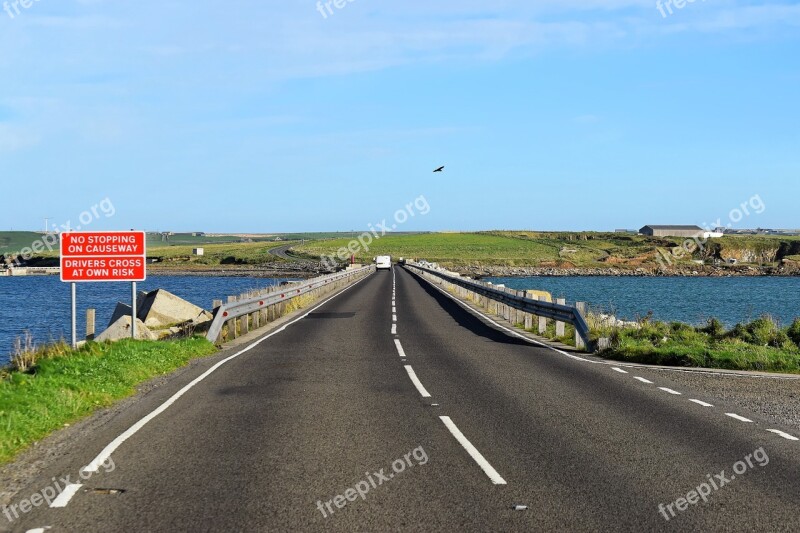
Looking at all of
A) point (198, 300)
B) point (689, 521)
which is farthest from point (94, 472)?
point (198, 300)

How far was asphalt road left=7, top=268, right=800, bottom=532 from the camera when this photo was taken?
241 inches

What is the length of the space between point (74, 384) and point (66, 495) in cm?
503

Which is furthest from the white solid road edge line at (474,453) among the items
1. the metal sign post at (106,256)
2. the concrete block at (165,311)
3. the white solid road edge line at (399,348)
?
the concrete block at (165,311)

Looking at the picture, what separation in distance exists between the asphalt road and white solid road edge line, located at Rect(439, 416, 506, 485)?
3 cm

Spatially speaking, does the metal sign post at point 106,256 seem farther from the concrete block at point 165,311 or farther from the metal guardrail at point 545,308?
the concrete block at point 165,311

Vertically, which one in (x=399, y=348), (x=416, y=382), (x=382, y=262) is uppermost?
(x=416, y=382)

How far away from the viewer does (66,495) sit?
21.9 ft

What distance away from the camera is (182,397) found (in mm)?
11570

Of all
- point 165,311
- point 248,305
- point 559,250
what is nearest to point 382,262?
point 559,250

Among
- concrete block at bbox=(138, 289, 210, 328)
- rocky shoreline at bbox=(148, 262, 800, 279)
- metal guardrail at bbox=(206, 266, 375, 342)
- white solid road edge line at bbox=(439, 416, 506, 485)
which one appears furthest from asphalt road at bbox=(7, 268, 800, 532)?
rocky shoreline at bbox=(148, 262, 800, 279)

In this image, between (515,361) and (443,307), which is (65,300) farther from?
(515,361)

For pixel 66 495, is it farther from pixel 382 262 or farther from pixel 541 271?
pixel 541 271

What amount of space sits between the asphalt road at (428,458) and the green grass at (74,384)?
1.84ft

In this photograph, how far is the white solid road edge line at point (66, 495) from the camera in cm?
644
